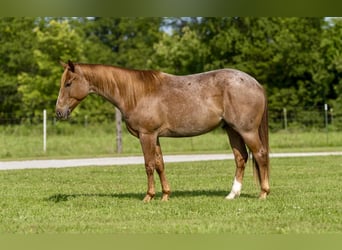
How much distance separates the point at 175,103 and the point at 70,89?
166 cm

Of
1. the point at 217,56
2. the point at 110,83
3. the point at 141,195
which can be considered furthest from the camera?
the point at 217,56

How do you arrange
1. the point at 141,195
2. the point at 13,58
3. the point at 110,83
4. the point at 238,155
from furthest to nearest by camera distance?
the point at 13,58 < the point at 141,195 < the point at 238,155 < the point at 110,83

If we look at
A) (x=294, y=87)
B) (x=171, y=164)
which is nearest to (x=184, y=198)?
(x=171, y=164)

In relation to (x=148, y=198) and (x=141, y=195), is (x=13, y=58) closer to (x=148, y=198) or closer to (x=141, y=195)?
(x=141, y=195)

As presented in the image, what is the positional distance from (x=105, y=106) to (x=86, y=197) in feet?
115

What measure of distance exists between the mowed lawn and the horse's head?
145 centimetres

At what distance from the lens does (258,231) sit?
7.19m

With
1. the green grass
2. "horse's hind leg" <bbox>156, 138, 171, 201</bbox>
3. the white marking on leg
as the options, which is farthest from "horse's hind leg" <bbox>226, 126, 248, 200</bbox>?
the green grass

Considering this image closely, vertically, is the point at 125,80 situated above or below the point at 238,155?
above

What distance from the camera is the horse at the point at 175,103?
10.1 m

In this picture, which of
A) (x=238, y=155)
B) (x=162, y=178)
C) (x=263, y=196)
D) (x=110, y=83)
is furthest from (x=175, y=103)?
(x=263, y=196)

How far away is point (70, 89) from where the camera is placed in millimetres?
10375

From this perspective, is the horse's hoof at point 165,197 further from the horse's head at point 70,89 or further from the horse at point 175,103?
the horse's head at point 70,89

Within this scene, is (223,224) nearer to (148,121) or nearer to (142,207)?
(142,207)
